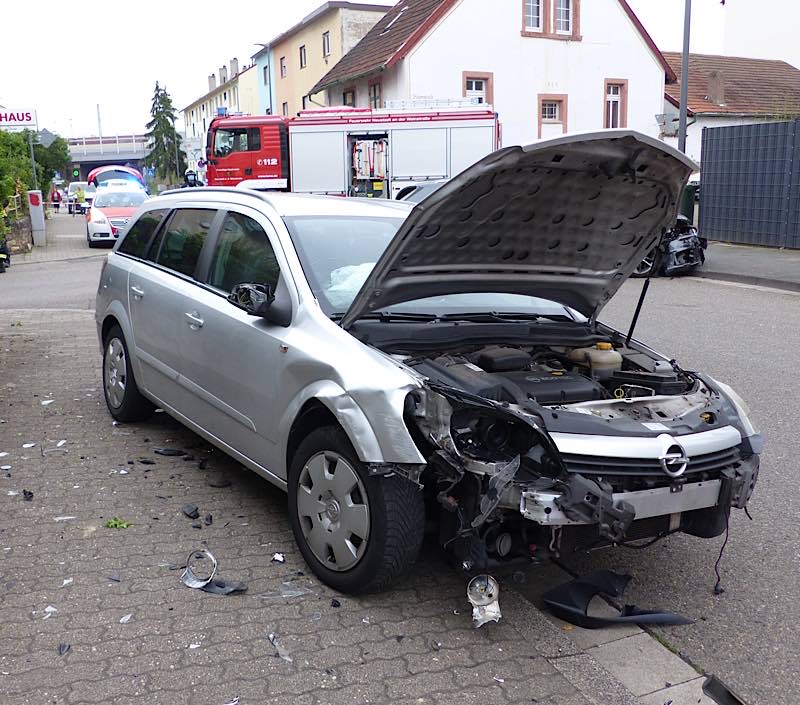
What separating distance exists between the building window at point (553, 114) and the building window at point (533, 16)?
8.31ft

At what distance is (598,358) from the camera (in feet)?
Answer: 14.1

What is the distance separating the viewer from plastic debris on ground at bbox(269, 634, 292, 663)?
3.28m

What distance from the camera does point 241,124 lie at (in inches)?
1009

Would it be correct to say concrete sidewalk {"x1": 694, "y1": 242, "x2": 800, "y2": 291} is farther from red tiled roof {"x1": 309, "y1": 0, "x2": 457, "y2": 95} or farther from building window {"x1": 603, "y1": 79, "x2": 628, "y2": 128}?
building window {"x1": 603, "y1": 79, "x2": 628, "y2": 128}

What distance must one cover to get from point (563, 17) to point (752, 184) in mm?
17111

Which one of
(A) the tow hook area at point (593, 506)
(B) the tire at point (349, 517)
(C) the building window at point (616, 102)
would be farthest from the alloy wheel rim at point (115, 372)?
(C) the building window at point (616, 102)

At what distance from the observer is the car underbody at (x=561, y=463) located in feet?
10.6

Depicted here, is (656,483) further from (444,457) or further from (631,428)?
(444,457)

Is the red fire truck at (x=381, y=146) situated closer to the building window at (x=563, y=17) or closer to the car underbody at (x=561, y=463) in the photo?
the building window at (x=563, y=17)

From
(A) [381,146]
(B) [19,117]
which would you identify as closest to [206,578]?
(A) [381,146]

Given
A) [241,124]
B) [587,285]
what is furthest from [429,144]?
[587,285]

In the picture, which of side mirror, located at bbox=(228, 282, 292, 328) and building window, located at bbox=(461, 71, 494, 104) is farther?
building window, located at bbox=(461, 71, 494, 104)

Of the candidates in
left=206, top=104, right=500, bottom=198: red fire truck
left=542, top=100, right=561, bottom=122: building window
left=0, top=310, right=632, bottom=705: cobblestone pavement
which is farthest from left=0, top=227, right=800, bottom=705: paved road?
left=542, top=100, right=561, bottom=122: building window

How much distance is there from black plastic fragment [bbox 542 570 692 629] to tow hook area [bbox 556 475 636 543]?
0.56 metres
